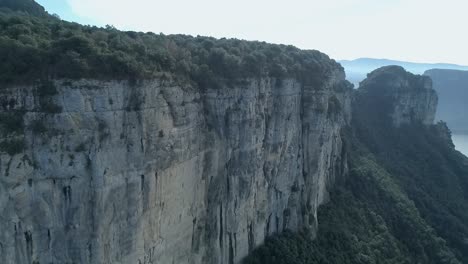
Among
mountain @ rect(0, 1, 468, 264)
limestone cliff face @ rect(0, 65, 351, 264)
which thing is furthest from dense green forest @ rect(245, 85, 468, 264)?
limestone cliff face @ rect(0, 65, 351, 264)

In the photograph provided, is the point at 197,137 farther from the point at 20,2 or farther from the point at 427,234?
the point at 427,234

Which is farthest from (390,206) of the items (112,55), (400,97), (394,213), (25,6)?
(25,6)

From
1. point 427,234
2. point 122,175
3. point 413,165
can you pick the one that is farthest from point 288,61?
point 413,165

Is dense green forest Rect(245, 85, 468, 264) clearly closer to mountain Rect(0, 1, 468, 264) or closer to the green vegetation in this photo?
the green vegetation

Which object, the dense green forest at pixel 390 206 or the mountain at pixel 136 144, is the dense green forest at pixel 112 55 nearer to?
the mountain at pixel 136 144

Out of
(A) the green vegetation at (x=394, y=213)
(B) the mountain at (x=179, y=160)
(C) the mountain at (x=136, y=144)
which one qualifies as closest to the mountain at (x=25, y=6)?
(B) the mountain at (x=179, y=160)

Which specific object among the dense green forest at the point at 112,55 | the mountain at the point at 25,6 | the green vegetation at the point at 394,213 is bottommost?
the green vegetation at the point at 394,213
